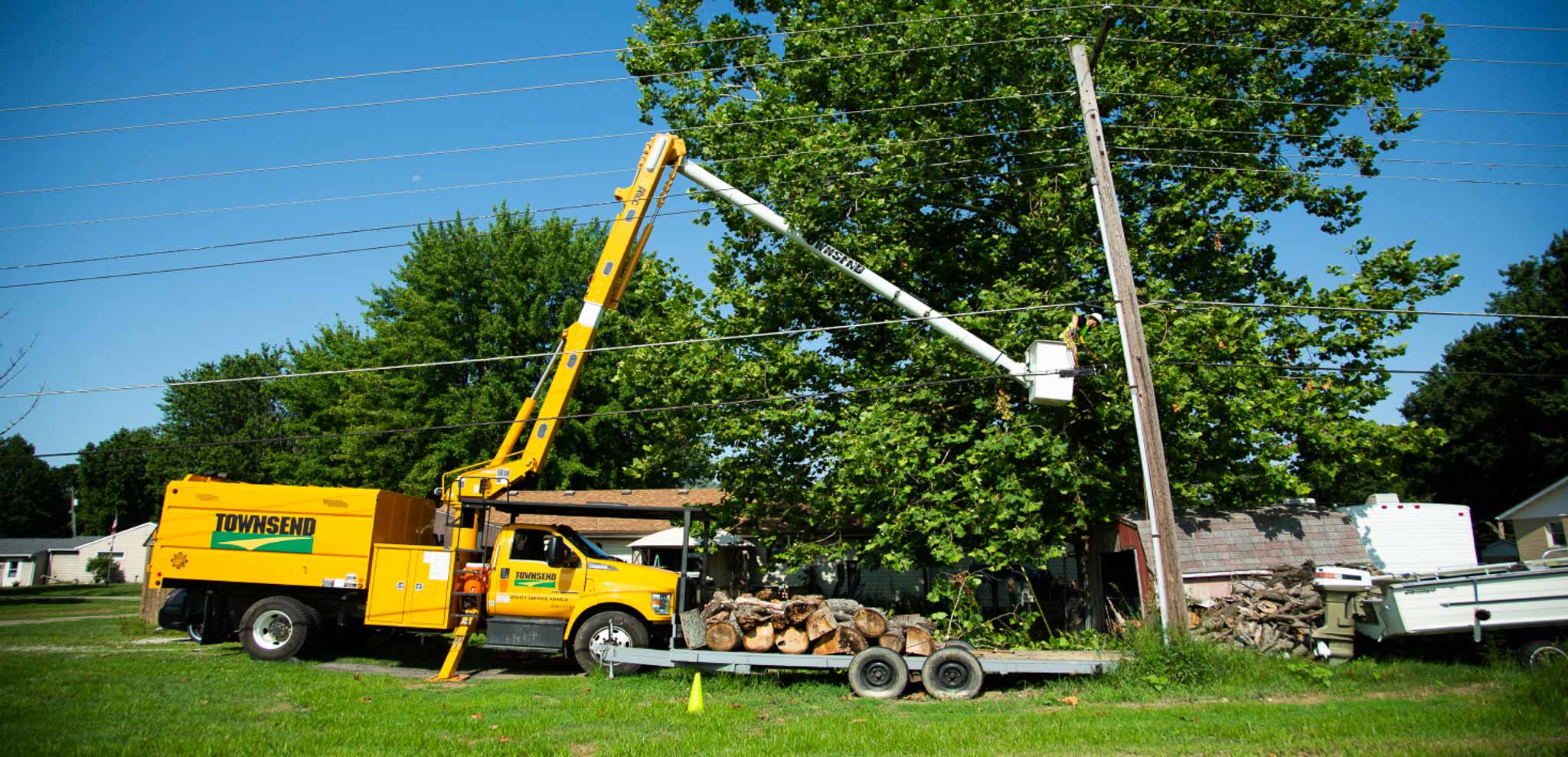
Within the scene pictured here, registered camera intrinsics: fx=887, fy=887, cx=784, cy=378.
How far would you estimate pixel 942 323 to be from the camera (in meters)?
15.3

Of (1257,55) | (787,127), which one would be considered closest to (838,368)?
(787,127)

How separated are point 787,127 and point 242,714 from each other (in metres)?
13.6

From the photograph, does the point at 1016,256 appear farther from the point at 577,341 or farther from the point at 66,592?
the point at 66,592

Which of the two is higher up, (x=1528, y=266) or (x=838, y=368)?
(x=1528, y=266)

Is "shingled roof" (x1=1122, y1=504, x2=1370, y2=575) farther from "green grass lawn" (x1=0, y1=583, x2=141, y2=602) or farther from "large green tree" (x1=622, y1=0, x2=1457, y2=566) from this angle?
"green grass lawn" (x1=0, y1=583, x2=141, y2=602)

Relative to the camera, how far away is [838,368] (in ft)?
58.5

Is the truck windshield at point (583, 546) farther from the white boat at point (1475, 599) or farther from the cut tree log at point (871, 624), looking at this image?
the white boat at point (1475, 599)

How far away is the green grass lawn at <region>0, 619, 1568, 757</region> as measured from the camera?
798cm

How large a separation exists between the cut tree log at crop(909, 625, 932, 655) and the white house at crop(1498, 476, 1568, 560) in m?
32.4

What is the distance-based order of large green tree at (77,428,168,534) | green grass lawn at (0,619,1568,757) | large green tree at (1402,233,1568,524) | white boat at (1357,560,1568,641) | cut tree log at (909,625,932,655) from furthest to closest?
1. large green tree at (77,428,168,534)
2. large green tree at (1402,233,1568,524)
3. cut tree log at (909,625,932,655)
4. white boat at (1357,560,1568,641)
5. green grass lawn at (0,619,1568,757)

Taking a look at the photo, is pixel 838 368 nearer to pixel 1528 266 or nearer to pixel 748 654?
pixel 748 654

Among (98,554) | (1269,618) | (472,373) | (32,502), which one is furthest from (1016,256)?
(32,502)

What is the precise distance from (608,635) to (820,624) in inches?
143

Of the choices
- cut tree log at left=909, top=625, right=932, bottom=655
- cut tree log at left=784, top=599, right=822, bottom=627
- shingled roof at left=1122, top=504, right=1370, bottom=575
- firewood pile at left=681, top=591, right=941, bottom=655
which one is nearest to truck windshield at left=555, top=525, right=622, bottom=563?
firewood pile at left=681, top=591, right=941, bottom=655
